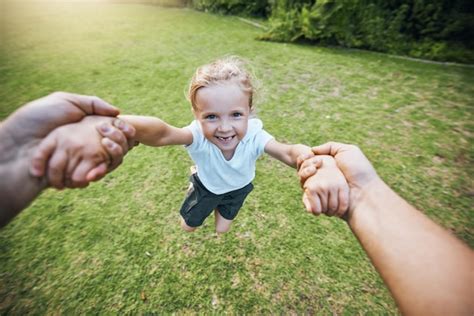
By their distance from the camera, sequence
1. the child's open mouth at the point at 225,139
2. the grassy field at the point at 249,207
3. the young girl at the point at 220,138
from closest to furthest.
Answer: the young girl at the point at 220,138, the child's open mouth at the point at 225,139, the grassy field at the point at 249,207

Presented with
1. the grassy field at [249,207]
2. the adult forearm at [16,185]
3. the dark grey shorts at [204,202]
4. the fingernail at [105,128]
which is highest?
the fingernail at [105,128]

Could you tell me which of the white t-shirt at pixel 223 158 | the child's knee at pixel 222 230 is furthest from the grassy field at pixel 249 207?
the white t-shirt at pixel 223 158

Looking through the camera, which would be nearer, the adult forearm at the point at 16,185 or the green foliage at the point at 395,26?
the adult forearm at the point at 16,185

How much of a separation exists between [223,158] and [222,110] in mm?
481

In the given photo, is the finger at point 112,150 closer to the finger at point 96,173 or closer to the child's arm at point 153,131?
the finger at point 96,173

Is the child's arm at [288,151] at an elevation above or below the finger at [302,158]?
below

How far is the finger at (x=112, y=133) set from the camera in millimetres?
1388

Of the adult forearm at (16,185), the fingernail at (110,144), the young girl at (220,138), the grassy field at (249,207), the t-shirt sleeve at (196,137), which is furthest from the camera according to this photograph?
the grassy field at (249,207)

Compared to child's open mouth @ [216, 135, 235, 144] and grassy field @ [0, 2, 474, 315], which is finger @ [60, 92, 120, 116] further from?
grassy field @ [0, 2, 474, 315]

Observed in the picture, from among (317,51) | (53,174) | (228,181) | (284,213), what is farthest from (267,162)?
(317,51)

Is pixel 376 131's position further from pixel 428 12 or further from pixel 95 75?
pixel 95 75

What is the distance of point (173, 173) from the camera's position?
381cm

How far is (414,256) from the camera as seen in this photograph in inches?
46.9

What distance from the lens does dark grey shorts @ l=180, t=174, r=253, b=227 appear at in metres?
2.57
